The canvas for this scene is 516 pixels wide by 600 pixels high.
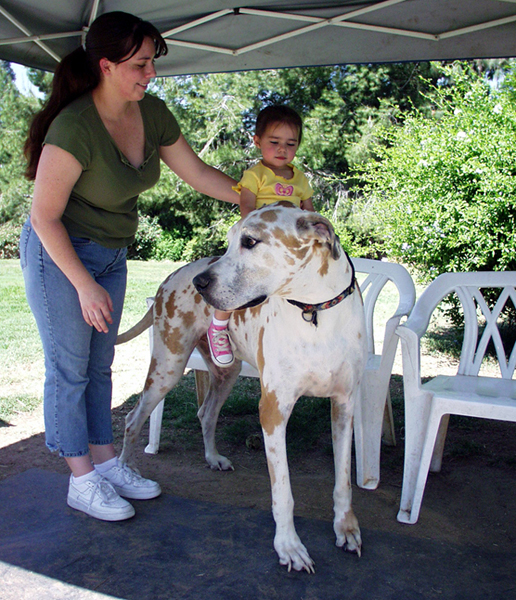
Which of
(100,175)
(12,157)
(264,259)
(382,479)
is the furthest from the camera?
(12,157)

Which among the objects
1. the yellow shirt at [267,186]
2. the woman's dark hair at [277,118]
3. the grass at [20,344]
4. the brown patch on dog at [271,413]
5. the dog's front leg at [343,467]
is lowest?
the grass at [20,344]

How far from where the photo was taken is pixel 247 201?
2.97 m

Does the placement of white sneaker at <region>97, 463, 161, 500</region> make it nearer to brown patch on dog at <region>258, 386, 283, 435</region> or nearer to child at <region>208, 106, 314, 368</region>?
child at <region>208, 106, 314, 368</region>

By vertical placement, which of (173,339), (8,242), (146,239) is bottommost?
(8,242)

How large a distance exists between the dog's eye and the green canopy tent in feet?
7.86

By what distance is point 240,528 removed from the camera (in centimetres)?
278

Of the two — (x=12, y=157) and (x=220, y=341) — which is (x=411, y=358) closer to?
(x=220, y=341)

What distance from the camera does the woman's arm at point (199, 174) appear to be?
3.21 meters

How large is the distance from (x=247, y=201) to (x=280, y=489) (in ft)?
4.83

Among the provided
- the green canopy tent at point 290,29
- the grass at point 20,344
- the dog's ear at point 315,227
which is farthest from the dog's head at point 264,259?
the grass at point 20,344

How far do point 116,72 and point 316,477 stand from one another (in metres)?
2.57

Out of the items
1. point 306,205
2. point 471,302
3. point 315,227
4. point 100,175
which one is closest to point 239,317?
point 306,205

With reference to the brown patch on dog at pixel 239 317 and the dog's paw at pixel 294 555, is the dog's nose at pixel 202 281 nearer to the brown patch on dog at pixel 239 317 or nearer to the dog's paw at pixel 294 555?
the brown patch on dog at pixel 239 317

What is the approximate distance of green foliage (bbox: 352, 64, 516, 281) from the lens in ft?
18.6
